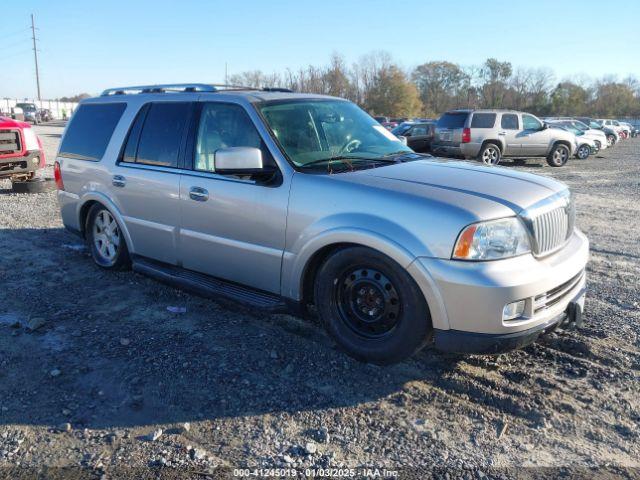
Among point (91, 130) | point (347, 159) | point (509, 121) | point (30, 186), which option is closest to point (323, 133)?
point (347, 159)

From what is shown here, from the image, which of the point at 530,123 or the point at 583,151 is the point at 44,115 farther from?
the point at 530,123

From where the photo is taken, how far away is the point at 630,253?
665 cm

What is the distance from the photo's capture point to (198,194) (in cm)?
453

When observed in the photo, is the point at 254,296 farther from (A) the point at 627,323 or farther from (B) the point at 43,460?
(A) the point at 627,323

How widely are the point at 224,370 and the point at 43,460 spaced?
123 centimetres

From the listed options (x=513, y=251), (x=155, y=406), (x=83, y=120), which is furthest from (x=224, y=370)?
(x=83, y=120)

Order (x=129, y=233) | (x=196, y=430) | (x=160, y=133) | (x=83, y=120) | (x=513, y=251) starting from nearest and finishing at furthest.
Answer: (x=196, y=430) < (x=513, y=251) < (x=160, y=133) < (x=129, y=233) < (x=83, y=120)

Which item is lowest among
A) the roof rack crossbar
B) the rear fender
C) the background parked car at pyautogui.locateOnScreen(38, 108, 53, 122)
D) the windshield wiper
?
the background parked car at pyautogui.locateOnScreen(38, 108, 53, 122)

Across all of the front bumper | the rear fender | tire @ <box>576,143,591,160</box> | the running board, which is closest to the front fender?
the front bumper

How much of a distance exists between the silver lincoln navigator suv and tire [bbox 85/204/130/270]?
3cm

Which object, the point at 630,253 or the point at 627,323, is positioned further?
the point at 630,253

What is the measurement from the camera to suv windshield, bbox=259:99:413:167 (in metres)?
4.26

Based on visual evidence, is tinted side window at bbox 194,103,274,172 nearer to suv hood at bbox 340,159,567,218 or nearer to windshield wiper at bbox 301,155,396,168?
windshield wiper at bbox 301,155,396,168

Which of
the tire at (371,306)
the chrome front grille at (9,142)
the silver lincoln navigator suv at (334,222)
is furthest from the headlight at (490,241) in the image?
the chrome front grille at (9,142)
